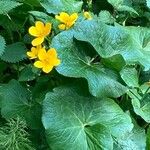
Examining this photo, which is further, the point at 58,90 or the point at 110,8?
the point at 110,8

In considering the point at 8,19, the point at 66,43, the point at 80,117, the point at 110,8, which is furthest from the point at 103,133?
the point at 110,8

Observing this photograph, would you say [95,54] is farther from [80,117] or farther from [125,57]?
[80,117]

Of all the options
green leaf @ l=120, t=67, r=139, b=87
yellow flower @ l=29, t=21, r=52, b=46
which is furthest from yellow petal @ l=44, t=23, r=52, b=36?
green leaf @ l=120, t=67, r=139, b=87

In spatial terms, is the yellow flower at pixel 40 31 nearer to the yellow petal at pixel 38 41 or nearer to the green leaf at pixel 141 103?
the yellow petal at pixel 38 41

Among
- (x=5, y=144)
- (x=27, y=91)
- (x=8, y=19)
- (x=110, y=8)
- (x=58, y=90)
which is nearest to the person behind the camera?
(x=5, y=144)

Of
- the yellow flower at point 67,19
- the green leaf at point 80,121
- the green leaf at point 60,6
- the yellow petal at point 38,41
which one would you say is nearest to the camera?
the green leaf at point 80,121

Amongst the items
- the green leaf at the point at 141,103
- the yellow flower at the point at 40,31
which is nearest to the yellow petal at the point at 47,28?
the yellow flower at the point at 40,31

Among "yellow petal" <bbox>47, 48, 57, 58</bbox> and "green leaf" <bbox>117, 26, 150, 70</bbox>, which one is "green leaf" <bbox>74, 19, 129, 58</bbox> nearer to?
"green leaf" <bbox>117, 26, 150, 70</bbox>
